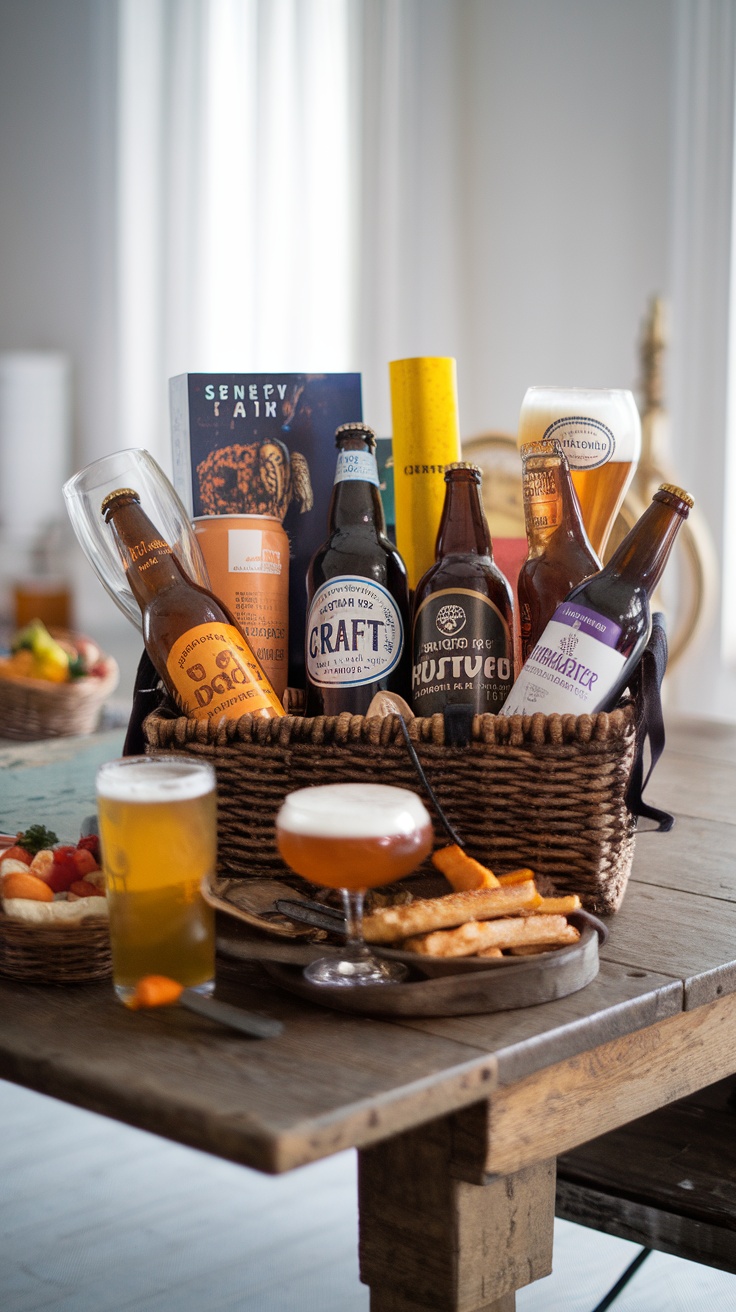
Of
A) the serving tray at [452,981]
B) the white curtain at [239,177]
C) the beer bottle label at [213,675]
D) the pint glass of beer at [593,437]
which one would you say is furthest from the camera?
the white curtain at [239,177]

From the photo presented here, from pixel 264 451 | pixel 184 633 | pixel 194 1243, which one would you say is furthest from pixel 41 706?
pixel 184 633

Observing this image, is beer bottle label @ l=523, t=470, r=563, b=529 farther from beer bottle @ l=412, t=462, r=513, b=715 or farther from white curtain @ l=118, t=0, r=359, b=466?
white curtain @ l=118, t=0, r=359, b=466

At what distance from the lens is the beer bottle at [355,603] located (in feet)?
3.15

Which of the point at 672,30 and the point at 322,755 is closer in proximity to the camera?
the point at 322,755

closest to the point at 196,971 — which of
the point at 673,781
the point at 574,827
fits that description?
the point at 574,827

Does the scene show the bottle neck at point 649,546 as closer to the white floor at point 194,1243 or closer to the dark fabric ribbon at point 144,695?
the dark fabric ribbon at point 144,695

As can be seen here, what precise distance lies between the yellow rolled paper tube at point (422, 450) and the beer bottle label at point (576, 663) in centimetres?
25

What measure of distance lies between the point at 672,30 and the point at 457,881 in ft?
10.0

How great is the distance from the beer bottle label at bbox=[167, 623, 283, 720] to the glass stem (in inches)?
9.1

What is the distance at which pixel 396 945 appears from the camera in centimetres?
77

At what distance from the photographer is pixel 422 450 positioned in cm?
112

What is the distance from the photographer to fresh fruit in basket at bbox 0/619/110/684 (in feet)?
6.64

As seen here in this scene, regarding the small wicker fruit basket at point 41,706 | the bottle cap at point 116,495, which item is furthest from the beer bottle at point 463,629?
the small wicker fruit basket at point 41,706

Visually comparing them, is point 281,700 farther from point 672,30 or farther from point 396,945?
point 672,30
